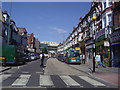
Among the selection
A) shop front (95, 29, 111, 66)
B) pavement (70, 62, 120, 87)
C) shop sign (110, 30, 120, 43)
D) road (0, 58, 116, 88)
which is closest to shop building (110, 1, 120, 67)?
shop sign (110, 30, 120, 43)

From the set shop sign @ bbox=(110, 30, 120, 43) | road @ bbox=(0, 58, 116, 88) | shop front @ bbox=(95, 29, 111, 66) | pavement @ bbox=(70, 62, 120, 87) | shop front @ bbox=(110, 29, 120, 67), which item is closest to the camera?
road @ bbox=(0, 58, 116, 88)

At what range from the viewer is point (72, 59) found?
2769 centimetres

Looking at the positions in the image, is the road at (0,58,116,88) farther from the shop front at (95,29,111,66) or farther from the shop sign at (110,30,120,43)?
the shop front at (95,29,111,66)

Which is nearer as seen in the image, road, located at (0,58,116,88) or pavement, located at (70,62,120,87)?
road, located at (0,58,116,88)

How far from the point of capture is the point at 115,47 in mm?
21156

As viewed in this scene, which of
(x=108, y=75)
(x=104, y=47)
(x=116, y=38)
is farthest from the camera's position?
(x=104, y=47)

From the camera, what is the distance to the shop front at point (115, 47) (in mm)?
19609

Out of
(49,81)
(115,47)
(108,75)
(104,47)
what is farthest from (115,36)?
(49,81)

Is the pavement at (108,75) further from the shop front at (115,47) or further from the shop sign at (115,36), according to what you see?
the shop sign at (115,36)

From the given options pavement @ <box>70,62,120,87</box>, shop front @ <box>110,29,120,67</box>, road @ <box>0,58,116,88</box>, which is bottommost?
pavement @ <box>70,62,120,87</box>

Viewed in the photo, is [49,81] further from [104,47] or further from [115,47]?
[104,47]

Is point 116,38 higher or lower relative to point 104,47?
higher

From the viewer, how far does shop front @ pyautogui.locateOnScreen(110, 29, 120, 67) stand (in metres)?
19.6

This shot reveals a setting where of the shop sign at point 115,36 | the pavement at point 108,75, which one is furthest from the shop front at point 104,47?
the pavement at point 108,75
